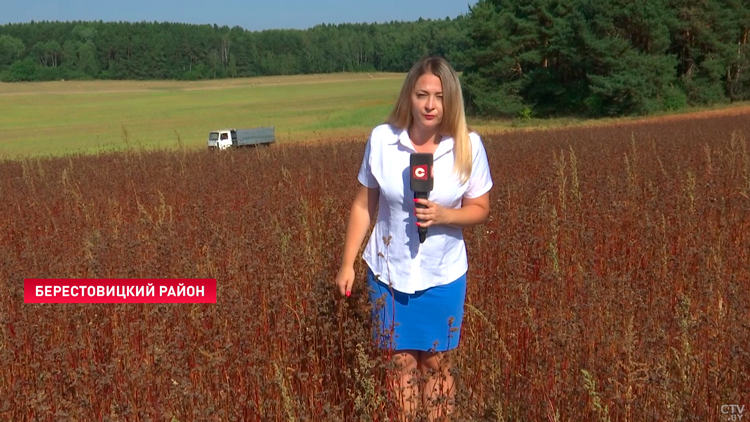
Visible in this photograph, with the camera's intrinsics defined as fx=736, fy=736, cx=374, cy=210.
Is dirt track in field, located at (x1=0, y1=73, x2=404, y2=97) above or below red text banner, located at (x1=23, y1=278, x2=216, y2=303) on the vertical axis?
above

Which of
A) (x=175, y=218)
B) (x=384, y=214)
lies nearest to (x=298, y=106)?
(x=175, y=218)

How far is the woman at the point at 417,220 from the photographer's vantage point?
3.04 m

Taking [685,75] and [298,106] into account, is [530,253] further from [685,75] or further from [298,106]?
[298,106]

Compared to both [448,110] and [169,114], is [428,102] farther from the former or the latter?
[169,114]

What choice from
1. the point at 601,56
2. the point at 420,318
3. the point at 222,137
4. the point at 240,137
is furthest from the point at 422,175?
the point at 601,56

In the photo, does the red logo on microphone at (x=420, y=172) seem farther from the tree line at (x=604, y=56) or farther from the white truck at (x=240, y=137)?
the tree line at (x=604, y=56)

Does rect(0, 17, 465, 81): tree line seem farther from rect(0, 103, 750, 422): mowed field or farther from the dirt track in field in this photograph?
rect(0, 103, 750, 422): mowed field

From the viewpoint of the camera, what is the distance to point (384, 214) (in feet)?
10.3

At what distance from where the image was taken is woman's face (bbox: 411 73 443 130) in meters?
3.03

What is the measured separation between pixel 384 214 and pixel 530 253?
2141 mm

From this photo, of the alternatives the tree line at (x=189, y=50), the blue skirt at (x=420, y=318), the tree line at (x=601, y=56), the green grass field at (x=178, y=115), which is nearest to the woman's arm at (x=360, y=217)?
the blue skirt at (x=420, y=318)

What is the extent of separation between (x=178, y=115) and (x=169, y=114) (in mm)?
1167

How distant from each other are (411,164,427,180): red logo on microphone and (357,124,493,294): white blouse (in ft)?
0.50

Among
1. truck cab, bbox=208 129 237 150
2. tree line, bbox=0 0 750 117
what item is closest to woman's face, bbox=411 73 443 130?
tree line, bbox=0 0 750 117
